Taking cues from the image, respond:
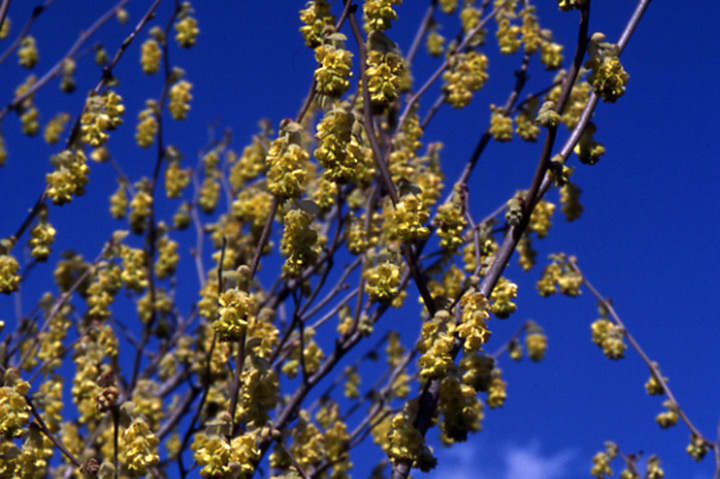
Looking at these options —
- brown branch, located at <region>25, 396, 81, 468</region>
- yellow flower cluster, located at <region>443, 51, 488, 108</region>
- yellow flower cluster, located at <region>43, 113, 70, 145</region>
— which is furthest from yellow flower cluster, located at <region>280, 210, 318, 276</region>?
yellow flower cluster, located at <region>43, 113, 70, 145</region>

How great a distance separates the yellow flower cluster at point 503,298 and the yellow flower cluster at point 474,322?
21.1 inches

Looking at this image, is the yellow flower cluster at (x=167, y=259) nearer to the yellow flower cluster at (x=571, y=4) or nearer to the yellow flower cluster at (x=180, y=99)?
the yellow flower cluster at (x=180, y=99)

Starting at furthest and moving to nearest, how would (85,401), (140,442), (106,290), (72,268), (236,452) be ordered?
(72,268)
(106,290)
(85,401)
(140,442)
(236,452)

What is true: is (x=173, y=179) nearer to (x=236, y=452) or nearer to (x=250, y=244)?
(x=250, y=244)

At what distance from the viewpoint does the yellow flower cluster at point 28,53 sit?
647 centimetres

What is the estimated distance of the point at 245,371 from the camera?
9.31ft

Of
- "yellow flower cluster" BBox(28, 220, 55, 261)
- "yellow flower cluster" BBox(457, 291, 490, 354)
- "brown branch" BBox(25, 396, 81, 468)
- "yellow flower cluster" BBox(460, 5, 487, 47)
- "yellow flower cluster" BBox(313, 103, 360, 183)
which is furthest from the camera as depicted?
"yellow flower cluster" BBox(460, 5, 487, 47)

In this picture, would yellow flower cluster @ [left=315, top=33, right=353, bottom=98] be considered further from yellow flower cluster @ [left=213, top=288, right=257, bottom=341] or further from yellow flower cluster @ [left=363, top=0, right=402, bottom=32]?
yellow flower cluster @ [left=213, top=288, right=257, bottom=341]

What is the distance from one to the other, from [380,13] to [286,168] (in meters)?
0.64

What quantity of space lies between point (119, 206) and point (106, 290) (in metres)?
1.69

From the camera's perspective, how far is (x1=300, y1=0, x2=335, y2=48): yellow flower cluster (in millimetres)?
2939

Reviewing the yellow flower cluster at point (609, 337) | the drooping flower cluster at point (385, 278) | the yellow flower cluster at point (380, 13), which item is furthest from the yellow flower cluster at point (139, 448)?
the yellow flower cluster at point (609, 337)

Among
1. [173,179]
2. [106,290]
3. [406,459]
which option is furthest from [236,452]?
[173,179]

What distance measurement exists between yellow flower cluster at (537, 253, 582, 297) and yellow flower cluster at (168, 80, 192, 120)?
2.93 metres
